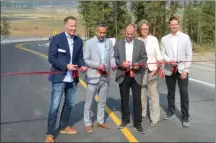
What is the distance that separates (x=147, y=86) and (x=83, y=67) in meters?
1.60

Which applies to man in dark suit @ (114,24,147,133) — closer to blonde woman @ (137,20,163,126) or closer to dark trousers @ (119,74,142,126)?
dark trousers @ (119,74,142,126)

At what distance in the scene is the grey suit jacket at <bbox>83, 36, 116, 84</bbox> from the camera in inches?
250

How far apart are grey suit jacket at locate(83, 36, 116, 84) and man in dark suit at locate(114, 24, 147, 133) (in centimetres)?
12

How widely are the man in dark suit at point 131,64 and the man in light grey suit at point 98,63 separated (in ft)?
0.50

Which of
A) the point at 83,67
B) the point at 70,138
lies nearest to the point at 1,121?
the point at 70,138

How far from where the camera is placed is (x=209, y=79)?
40.3ft

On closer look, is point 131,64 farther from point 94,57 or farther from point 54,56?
point 54,56

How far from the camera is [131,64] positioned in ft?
21.2

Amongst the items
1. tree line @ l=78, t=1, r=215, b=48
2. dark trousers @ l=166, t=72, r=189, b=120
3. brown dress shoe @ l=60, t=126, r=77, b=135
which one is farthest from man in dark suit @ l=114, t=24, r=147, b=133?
tree line @ l=78, t=1, r=215, b=48

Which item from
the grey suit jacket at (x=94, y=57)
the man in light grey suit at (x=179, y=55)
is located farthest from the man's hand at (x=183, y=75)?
the grey suit jacket at (x=94, y=57)

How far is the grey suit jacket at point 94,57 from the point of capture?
20.8 feet

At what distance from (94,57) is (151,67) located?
3.89ft

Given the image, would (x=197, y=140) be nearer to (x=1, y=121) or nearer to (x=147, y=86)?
(x=147, y=86)

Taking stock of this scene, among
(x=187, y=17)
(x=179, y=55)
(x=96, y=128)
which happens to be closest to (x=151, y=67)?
(x=179, y=55)
